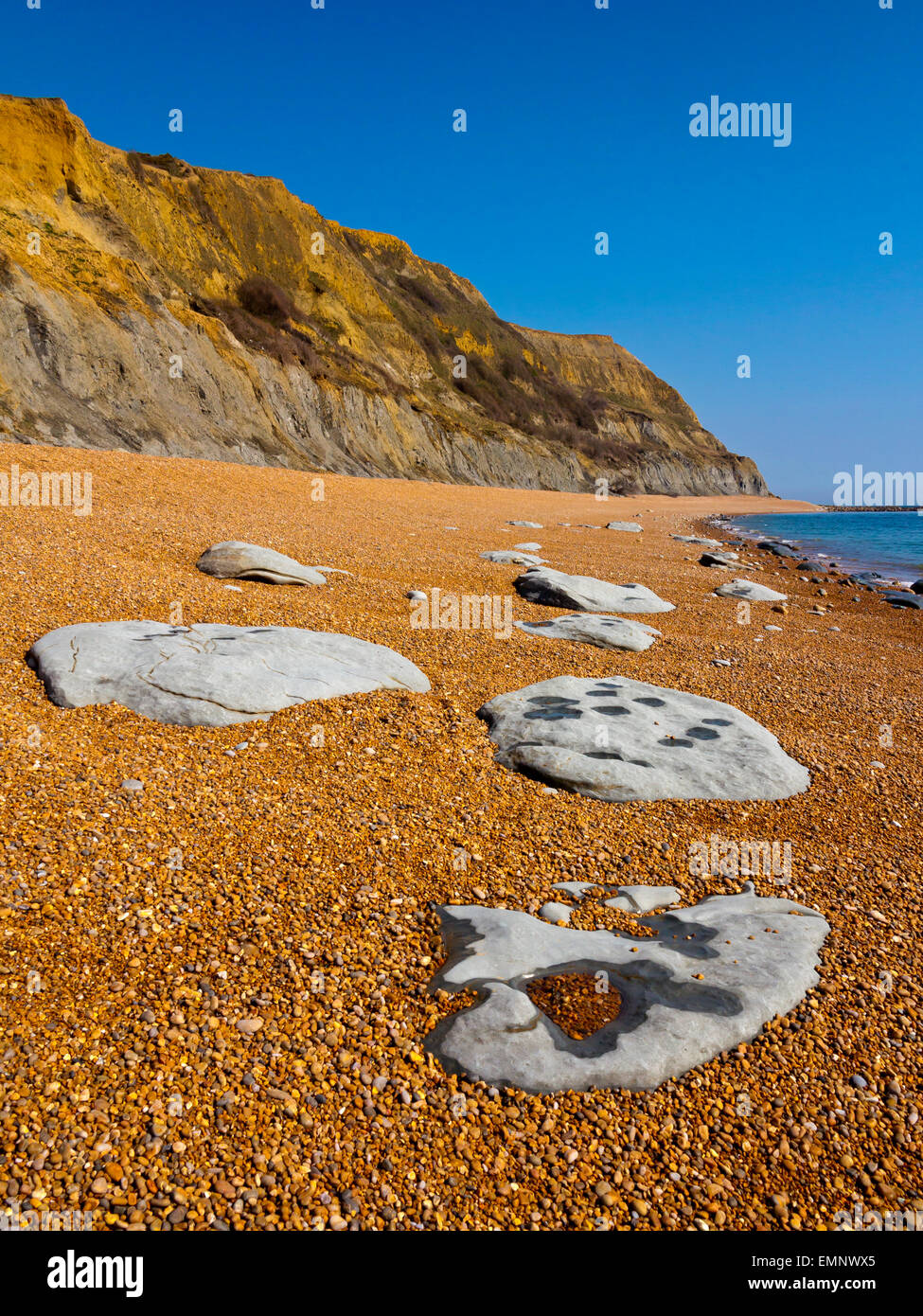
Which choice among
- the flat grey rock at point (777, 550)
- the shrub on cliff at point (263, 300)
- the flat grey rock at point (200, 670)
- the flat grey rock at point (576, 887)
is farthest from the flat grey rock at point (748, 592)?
the shrub on cliff at point (263, 300)

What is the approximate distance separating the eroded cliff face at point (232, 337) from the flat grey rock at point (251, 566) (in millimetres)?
20813

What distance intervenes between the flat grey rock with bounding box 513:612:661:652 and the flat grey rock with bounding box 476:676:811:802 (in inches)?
81.6

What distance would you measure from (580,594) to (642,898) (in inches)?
270

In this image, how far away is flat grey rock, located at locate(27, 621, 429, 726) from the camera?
506cm

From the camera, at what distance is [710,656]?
28.6ft

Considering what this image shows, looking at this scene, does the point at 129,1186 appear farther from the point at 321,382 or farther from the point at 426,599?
the point at 321,382

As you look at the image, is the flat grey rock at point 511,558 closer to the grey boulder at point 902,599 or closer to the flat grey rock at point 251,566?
the flat grey rock at point 251,566

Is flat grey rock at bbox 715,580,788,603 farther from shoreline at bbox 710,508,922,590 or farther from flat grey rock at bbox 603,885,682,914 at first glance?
flat grey rock at bbox 603,885,682,914

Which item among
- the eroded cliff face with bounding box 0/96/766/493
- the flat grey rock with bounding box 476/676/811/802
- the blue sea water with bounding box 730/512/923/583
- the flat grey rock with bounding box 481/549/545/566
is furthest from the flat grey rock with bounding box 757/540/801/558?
the eroded cliff face with bounding box 0/96/766/493

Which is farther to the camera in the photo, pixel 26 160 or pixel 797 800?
pixel 26 160

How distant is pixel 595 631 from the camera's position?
8648mm

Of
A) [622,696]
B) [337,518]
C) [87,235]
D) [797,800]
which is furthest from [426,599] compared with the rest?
[87,235]

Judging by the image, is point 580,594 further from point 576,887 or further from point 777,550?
point 777,550
